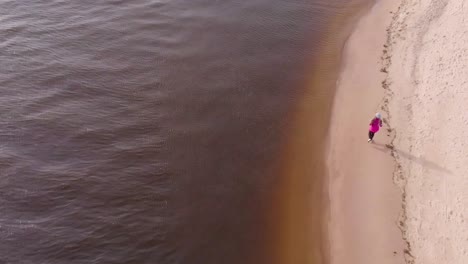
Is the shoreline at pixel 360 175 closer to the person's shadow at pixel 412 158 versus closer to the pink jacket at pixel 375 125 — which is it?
the person's shadow at pixel 412 158

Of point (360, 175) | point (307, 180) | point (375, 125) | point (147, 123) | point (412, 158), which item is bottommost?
point (307, 180)

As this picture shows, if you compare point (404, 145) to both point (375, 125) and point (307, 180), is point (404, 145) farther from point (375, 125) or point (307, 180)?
point (307, 180)

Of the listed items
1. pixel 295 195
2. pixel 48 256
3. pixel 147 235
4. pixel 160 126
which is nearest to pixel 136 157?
pixel 160 126

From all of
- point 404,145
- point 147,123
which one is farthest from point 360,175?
point 147,123

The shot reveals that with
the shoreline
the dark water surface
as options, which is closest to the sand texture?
the shoreline

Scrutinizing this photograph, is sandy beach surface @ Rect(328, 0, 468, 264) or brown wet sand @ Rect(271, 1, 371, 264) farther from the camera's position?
brown wet sand @ Rect(271, 1, 371, 264)

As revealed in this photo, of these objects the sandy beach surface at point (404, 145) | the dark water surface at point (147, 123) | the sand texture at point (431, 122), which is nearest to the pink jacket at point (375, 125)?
the sandy beach surface at point (404, 145)

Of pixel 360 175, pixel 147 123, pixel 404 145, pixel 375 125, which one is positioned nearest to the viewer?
pixel 360 175

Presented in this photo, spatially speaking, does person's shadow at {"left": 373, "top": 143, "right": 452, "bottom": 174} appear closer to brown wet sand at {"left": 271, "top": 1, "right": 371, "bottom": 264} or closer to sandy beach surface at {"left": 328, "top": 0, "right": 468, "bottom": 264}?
sandy beach surface at {"left": 328, "top": 0, "right": 468, "bottom": 264}
